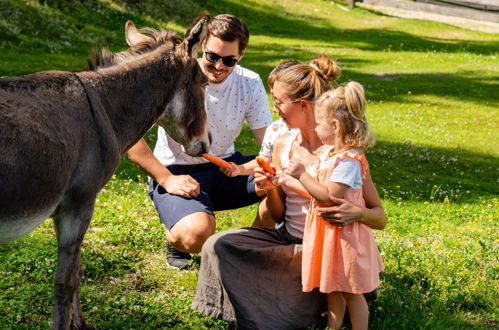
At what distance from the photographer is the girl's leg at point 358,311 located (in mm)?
5043

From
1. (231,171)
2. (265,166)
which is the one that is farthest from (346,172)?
(231,171)

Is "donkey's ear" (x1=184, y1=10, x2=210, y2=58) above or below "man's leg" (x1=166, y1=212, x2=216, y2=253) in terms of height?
above

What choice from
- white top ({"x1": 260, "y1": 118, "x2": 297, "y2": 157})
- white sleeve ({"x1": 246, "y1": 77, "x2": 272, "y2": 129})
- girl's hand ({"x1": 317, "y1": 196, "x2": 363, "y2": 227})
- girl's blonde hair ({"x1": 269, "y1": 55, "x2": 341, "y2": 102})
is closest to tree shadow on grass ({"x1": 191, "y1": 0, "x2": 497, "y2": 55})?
white sleeve ({"x1": 246, "y1": 77, "x2": 272, "y2": 129})

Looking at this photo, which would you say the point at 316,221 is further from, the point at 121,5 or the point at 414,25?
the point at 414,25

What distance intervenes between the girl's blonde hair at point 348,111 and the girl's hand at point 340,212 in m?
0.48

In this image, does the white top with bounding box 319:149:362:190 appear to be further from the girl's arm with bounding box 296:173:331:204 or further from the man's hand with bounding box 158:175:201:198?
the man's hand with bounding box 158:175:201:198

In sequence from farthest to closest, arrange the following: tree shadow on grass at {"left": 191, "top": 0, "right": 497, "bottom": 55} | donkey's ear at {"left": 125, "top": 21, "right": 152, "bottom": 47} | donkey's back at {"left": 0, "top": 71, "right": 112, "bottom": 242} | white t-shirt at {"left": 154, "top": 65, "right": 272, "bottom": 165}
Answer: tree shadow on grass at {"left": 191, "top": 0, "right": 497, "bottom": 55} → white t-shirt at {"left": 154, "top": 65, "right": 272, "bottom": 165} → donkey's ear at {"left": 125, "top": 21, "right": 152, "bottom": 47} → donkey's back at {"left": 0, "top": 71, "right": 112, "bottom": 242}

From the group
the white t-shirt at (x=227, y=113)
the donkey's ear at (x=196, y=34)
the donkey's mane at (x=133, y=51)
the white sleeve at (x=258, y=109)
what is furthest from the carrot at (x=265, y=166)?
the white sleeve at (x=258, y=109)

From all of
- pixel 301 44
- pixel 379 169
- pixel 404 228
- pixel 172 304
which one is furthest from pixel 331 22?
pixel 172 304

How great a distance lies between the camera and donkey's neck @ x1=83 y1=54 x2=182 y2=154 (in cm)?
487

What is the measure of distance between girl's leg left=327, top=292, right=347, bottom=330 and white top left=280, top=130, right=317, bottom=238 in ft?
2.15

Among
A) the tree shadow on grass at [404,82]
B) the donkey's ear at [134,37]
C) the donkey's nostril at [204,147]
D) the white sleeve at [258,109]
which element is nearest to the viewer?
the donkey's ear at [134,37]

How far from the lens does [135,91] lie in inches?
198

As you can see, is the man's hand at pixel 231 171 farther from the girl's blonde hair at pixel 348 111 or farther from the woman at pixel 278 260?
the girl's blonde hair at pixel 348 111
